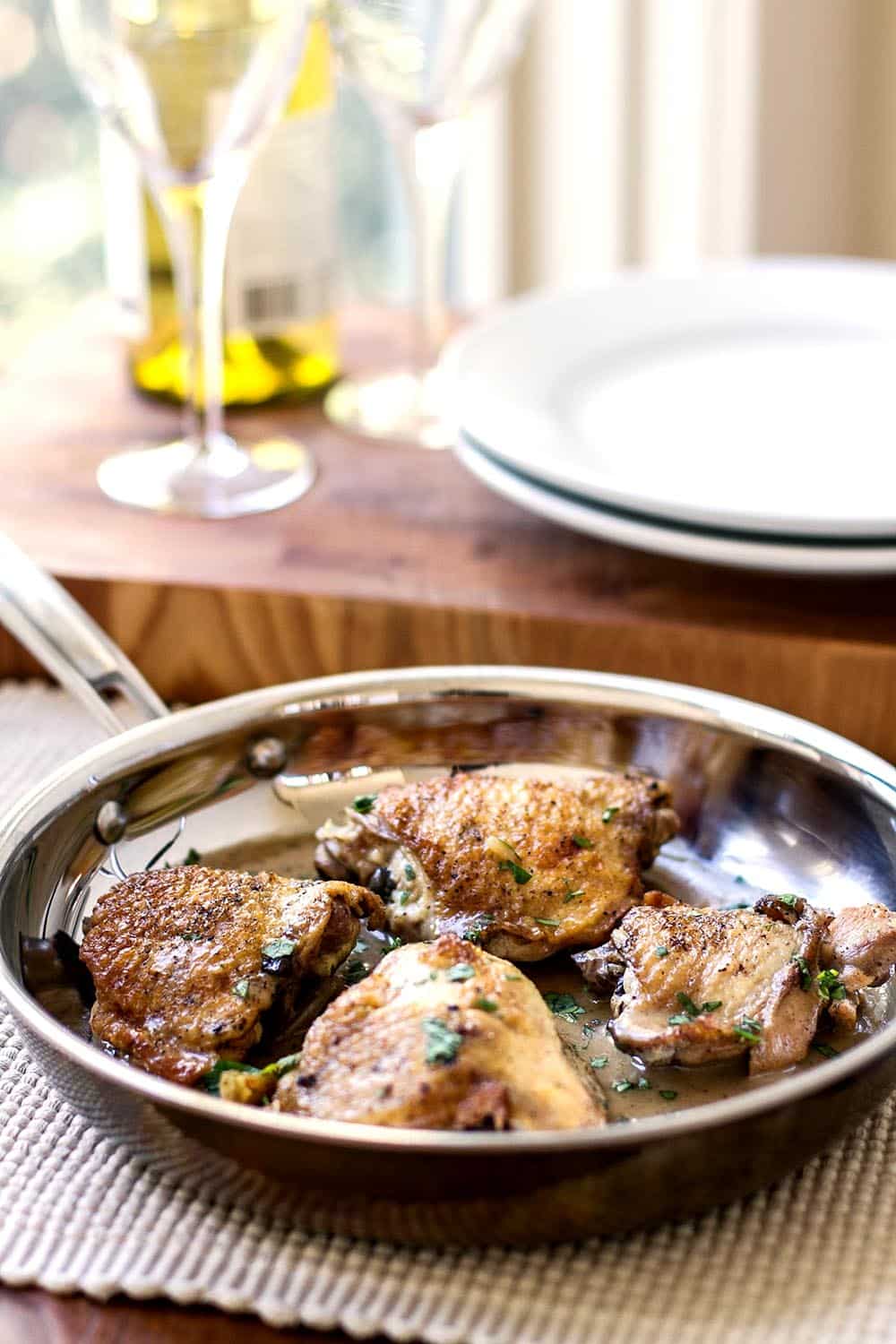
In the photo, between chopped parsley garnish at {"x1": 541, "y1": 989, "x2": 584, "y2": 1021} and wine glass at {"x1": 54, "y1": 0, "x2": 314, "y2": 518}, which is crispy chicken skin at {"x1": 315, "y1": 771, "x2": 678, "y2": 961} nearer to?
chopped parsley garnish at {"x1": 541, "y1": 989, "x2": 584, "y2": 1021}

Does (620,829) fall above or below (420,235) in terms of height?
below

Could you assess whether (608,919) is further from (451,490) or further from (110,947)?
(451,490)

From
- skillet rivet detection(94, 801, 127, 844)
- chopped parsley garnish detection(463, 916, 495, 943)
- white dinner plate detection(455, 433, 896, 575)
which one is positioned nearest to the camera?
chopped parsley garnish detection(463, 916, 495, 943)

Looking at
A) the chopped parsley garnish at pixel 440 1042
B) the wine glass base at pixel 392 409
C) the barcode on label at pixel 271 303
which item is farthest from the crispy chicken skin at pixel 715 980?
the barcode on label at pixel 271 303

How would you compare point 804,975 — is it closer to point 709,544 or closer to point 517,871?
point 517,871

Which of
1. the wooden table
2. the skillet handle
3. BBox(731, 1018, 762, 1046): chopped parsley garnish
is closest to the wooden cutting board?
the wooden table

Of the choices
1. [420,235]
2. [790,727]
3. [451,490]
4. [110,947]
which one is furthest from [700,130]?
[110,947]
